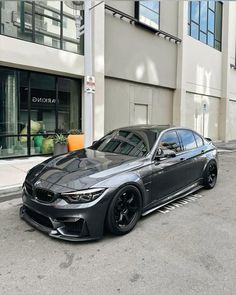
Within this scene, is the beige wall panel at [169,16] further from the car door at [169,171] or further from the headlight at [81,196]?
the headlight at [81,196]

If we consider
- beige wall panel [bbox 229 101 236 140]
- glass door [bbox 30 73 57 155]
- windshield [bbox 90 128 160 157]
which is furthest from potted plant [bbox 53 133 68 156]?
beige wall panel [bbox 229 101 236 140]

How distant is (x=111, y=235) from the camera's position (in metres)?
3.85

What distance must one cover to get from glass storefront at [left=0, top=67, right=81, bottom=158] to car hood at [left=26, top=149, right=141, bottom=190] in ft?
19.1

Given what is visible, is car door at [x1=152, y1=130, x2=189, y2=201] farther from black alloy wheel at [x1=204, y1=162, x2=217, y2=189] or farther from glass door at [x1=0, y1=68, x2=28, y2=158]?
glass door at [x1=0, y1=68, x2=28, y2=158]

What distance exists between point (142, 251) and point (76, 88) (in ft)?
29.6

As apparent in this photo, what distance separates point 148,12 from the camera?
1345 cm

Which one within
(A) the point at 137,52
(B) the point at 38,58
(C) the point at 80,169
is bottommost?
(C) the point at 80,169

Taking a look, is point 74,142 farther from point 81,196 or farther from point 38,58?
point 81,196

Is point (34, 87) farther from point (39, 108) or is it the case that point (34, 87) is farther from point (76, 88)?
point (76, 88)

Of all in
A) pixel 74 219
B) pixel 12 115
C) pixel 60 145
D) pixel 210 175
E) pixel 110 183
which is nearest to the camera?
pixel 74 219

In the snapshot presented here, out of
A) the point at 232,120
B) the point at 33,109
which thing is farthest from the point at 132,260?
the point at 232,120

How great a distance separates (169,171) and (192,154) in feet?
3.28

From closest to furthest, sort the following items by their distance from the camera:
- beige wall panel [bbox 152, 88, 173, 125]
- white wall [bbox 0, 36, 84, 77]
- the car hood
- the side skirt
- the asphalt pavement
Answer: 1. the asphalt pavement
2. the car hood
3. the side skirt
4. white wall [bbox 0, 36, 84, 77]
5. beige wall panel [bbox 152, 88, 173, 125]

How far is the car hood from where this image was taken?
362 centimetres
